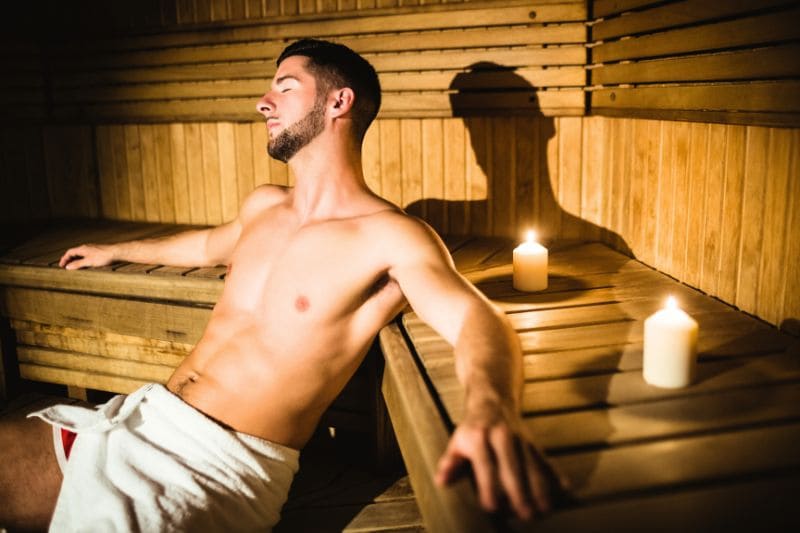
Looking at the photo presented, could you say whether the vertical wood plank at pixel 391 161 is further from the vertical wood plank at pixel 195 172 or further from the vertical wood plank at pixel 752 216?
the vertical wood plank at pixel 752 216

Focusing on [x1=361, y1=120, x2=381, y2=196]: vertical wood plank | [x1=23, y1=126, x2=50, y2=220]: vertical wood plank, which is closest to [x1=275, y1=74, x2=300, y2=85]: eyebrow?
[x1=361, y1=120, x2=381, y2=196]: vertical wood plank

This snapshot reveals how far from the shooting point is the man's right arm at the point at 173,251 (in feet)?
9.55

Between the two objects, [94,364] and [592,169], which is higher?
[592,169]

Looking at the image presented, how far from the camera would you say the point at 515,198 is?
3.50m

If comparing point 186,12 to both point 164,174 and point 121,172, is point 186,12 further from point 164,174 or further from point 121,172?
point 121,172

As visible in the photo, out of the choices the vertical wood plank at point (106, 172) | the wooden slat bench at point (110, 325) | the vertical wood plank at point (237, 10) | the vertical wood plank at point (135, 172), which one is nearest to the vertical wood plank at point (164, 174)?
the vertical wood plank at point (135, 172)

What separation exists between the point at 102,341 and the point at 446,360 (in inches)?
85.3

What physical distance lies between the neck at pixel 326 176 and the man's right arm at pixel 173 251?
1.89ft

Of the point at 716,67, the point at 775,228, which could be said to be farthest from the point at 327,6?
the point at 775,228

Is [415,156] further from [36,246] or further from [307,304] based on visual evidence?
[36,246]

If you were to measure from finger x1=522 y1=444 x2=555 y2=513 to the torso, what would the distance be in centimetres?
98

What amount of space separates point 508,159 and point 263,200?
4.81 feet

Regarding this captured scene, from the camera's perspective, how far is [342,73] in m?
2.36

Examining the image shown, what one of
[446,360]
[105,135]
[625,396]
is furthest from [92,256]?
[625,396]
